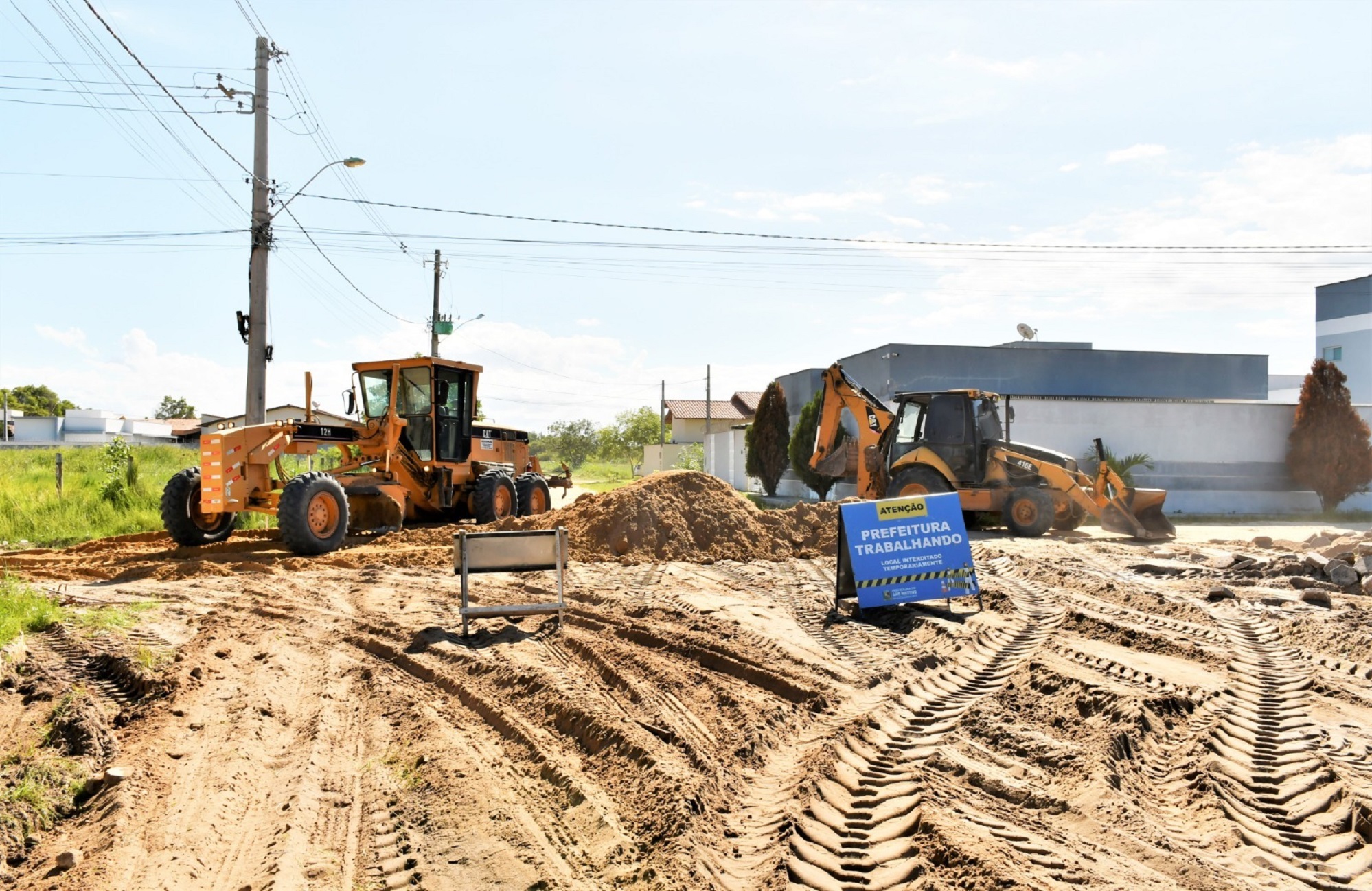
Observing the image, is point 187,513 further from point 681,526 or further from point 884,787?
point 884,787

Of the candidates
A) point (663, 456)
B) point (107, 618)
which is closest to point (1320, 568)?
point (107, 618)

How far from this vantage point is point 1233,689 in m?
6.75

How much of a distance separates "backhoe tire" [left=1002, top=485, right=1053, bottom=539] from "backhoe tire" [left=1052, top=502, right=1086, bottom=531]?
1.68ft

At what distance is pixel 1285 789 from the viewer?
488 centimetres

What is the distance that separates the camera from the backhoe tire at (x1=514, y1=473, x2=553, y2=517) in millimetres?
18438

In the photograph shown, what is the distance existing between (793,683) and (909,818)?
240 cm

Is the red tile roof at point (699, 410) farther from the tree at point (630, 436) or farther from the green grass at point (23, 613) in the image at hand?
the green grass at point (23, 613)

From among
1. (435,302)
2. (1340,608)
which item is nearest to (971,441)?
(1340,608)

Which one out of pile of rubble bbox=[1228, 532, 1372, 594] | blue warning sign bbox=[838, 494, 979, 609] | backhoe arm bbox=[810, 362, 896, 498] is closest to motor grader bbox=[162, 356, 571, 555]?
backhoe arm bbox=[810, 362, 896, 498]

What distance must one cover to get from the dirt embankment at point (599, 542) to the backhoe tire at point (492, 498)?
64cm

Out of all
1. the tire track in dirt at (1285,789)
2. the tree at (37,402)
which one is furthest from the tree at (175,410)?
the tire track in dirt at (1285,789)

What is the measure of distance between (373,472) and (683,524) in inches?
205

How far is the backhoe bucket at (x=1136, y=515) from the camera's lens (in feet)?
59.5

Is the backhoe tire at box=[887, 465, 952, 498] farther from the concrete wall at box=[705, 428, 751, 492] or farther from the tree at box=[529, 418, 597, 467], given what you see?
the tree at box=[529, 418, 597, 467]
